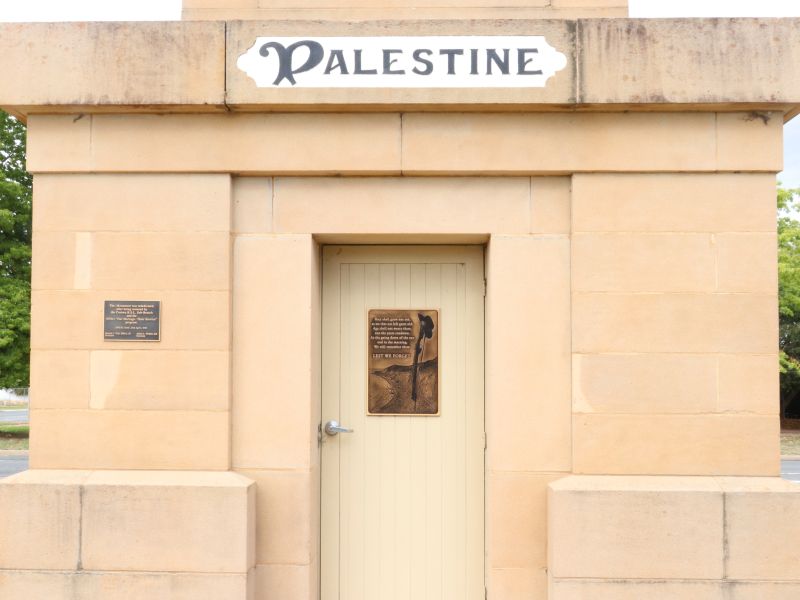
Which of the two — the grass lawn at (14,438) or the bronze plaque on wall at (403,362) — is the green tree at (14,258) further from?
the bronze plaque on wall at (403,362)

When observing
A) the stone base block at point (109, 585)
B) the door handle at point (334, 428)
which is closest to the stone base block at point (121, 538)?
the stone base block at point (109, 585)

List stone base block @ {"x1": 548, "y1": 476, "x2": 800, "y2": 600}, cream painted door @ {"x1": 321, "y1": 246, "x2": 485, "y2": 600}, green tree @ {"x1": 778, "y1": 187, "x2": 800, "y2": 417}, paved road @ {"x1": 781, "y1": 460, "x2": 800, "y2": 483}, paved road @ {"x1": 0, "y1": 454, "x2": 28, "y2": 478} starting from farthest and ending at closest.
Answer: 1. green tree @ {"x1": 778, "y1": 187, "x2": 800, "y2": 417}
2. paved road @ {"x1": 0, "y1": 454, "x2": 28, "y2": 478}
3. paved road @ {"x1": 781, "y1": 460, "x2": 800, "y2": 483}
4. cream painted door @ {"x1": 321, "y1": 246, "x2": 485, "y2": 600}
5. stone base block @ {"x1": 548, "y1": 476, "x2": 800, "y2": 600}

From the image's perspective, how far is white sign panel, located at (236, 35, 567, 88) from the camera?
4.59 m

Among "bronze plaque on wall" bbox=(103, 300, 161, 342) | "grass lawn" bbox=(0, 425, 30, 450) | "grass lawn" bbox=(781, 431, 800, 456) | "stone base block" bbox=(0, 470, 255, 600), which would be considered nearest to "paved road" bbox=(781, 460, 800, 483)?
"grass lawn" bbox=(781, 431, 800, 456)

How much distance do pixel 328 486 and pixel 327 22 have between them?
10.2 feet

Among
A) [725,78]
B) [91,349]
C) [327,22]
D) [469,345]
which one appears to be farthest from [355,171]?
[725,78]

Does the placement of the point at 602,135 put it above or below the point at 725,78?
below

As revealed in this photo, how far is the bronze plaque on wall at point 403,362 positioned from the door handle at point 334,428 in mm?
215

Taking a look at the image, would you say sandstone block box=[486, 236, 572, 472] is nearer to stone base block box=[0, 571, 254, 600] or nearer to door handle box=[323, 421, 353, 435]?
door handle box=[323, 421, 353, 435]

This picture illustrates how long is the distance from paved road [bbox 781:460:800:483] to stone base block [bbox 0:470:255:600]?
41.4 feet

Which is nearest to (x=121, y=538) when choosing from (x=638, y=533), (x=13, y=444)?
(x=638, y=533)

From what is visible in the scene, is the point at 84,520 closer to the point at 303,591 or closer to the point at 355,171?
the point at 303,591

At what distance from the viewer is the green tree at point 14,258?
19.5m

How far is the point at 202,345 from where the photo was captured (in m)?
4.70
